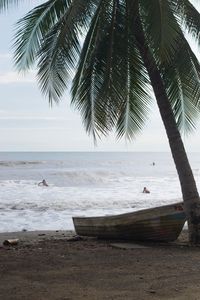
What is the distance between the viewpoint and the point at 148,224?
9625mm

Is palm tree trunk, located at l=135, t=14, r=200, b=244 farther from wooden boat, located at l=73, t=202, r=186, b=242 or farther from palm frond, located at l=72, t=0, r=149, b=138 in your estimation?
palm frond, located at l=72, t=0, r=149, b=138

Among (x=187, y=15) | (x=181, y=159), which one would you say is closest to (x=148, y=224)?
(x=181, y=159)

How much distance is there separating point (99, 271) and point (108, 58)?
388 centimetres

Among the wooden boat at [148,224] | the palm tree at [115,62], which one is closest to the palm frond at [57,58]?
the palm tree at [115,62]

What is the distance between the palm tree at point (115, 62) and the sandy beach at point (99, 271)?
159cm

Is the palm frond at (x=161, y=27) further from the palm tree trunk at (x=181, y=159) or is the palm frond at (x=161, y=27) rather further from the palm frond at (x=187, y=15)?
the palm tree trunk at (x=181, y=159)

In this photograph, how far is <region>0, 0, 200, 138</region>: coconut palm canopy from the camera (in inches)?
332

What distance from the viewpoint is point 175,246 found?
9.16 m

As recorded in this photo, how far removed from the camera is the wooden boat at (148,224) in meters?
9.53

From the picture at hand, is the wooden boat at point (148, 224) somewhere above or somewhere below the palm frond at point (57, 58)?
below

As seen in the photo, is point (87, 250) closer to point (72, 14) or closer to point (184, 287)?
point (184, 287)

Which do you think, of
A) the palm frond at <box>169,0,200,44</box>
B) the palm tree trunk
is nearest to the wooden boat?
the palm tree trunk

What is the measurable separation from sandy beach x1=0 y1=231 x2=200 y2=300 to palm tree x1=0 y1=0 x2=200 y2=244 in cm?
159

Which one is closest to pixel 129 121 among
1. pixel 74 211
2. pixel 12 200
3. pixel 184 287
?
pixel 184 287
